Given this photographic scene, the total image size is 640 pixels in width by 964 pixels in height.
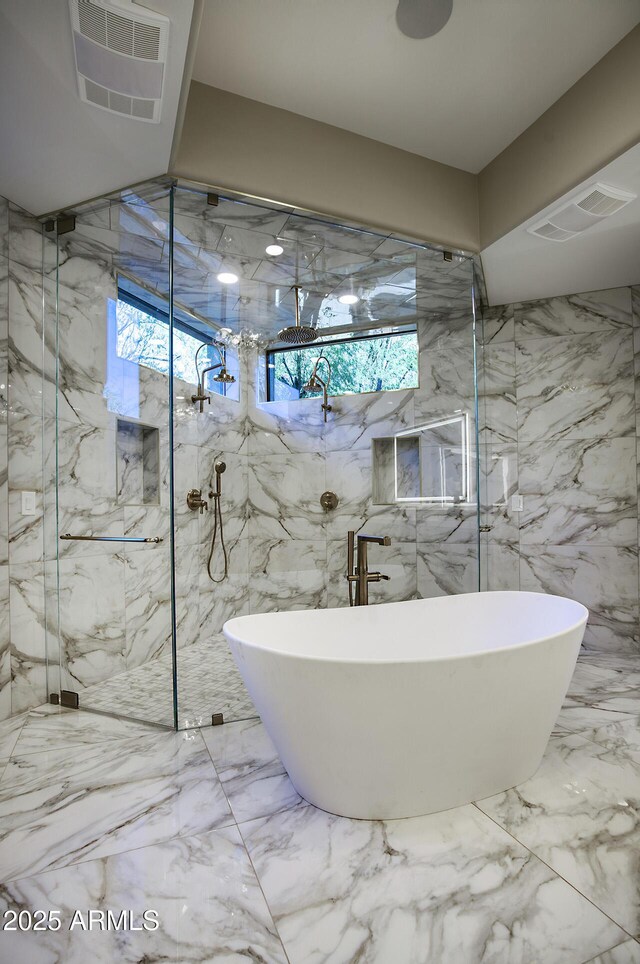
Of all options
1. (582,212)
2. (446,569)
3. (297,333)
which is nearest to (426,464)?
(446,569)

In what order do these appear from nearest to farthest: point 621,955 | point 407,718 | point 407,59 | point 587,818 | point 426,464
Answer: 1. point 621,955
2. point 407,718
3. point 587,818
4. point 407,59
5. point 426,464

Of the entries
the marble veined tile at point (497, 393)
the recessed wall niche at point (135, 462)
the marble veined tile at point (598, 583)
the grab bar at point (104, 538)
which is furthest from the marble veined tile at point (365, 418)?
the marble veined tile at point (598, 583)

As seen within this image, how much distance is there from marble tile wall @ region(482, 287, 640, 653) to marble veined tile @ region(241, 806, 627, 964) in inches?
95.3

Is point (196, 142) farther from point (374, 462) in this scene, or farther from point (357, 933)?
point (357, 933)

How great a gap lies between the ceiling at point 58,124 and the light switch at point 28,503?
142cm

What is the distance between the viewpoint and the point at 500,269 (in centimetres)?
327

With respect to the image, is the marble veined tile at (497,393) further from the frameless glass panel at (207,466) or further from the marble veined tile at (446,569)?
the frameless glass panel at (207,466)

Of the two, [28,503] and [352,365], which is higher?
[352,365]

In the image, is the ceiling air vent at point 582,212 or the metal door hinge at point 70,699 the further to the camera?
the metal door hinge at point 70,699

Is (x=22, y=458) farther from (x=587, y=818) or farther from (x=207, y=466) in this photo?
(x=587, y=818)

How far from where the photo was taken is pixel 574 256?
10.3 feet

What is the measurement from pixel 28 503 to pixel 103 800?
1486mm

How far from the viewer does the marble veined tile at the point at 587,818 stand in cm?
139

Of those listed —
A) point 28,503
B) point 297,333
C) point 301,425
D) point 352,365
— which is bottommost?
point 28,503
